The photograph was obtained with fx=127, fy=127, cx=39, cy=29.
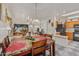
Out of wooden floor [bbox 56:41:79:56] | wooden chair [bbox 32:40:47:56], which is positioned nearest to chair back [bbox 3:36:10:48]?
wooden chair [bbox 32:40:47:56]

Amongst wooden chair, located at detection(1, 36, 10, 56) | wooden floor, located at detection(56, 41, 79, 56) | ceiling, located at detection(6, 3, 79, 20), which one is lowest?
wooden floor, located at detection(56, 41, 79, 56)

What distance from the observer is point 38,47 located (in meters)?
2.14

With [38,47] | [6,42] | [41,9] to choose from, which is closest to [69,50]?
[38,47]

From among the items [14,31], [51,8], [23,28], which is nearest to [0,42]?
[14,31]

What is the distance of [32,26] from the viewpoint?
2135 mm

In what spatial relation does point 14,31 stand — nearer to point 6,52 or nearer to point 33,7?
point 6,52

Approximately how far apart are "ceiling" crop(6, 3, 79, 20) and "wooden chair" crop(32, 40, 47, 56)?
1.37 ft

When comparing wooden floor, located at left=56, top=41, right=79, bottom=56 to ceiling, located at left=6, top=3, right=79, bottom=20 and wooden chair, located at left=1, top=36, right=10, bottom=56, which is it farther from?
wooden chair, located at left=1, top=36, right=10, bottom=56

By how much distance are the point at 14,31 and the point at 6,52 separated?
1.19ft

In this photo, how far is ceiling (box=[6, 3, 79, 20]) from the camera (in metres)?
2.11

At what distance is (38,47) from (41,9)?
0.64 metres

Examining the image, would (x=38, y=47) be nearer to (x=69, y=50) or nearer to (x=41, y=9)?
(x=69, y=50)

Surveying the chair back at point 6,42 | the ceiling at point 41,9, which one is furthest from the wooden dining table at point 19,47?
the ceiling at point 41,9

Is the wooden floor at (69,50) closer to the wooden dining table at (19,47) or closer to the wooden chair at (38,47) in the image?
the wooden chair at (38,47)
